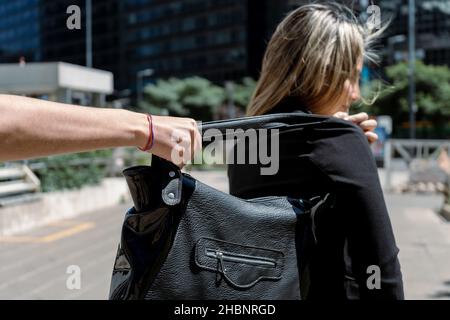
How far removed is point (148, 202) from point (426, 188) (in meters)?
15.3

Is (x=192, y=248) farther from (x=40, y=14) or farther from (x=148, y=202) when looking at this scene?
(x=40, y=14)

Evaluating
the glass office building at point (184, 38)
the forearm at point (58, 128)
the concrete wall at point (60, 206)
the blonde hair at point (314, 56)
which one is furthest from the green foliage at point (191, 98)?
the forearm at point (58, 128)

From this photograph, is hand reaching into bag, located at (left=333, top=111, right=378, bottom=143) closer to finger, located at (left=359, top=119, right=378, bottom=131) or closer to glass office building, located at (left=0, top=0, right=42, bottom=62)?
finger, located at (left=359, top=119, right=378, bottom=131)

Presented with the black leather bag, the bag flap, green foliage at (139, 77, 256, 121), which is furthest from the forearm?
green foliage at (139, 77, 256, 121)

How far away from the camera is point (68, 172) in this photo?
33.3 ft

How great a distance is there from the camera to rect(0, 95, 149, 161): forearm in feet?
3.30

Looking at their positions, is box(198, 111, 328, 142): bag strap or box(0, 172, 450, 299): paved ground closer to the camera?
box(198, 111, 328, 142): bag strap

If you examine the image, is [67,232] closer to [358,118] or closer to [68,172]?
[68,172]

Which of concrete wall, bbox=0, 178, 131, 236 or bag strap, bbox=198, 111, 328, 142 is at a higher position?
bag strap, bbox=198, 111, 328, 142

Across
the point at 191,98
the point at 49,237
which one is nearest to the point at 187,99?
the point at 191,98

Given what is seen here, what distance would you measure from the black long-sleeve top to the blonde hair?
0.24 m

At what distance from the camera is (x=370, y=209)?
4.24ft

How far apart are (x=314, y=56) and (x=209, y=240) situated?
60 cm

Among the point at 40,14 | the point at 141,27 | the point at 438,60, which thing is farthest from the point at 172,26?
the point at 40,14
